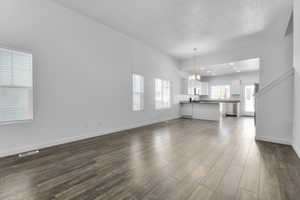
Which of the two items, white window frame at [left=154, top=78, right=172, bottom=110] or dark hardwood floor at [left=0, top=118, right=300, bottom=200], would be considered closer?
dark hardwood floor at [left=0, top=118, right=300, bottom=200]

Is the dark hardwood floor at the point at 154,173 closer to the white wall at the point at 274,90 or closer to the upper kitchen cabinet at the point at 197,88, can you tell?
the white wall at the point at 274,90

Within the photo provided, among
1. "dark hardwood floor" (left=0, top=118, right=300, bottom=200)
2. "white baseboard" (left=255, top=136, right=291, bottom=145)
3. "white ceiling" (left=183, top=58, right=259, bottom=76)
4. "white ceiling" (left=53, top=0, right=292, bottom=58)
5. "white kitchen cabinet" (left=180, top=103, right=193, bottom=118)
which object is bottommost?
"dark hardwood floor" (left=0, top=118, right=300, bottom=200)

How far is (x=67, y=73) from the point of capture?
3160 mm

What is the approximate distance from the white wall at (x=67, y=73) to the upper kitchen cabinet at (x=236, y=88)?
7583 millimetres

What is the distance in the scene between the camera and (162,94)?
6.40 m

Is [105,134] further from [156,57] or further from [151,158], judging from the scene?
[156,57]

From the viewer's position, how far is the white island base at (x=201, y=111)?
639 centimetres

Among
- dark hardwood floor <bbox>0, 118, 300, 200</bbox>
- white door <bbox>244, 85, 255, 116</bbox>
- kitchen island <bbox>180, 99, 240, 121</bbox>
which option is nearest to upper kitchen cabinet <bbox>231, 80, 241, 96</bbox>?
white door <bbox>244, 85, 255, 116</bbox>

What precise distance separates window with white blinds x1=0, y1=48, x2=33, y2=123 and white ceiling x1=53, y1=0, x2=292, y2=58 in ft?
5.38

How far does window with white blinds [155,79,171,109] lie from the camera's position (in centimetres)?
607

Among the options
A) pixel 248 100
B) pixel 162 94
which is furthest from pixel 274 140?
pixel 248 100

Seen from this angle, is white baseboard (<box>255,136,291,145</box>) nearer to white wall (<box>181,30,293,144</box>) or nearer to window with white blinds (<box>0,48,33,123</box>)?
white wall (<box>181,30,293,144</box>)

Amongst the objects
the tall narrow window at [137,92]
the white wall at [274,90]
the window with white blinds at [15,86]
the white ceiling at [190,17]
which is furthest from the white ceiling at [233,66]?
the window with white blinds at [15,86]

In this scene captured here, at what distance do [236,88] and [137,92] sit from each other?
292 inches
